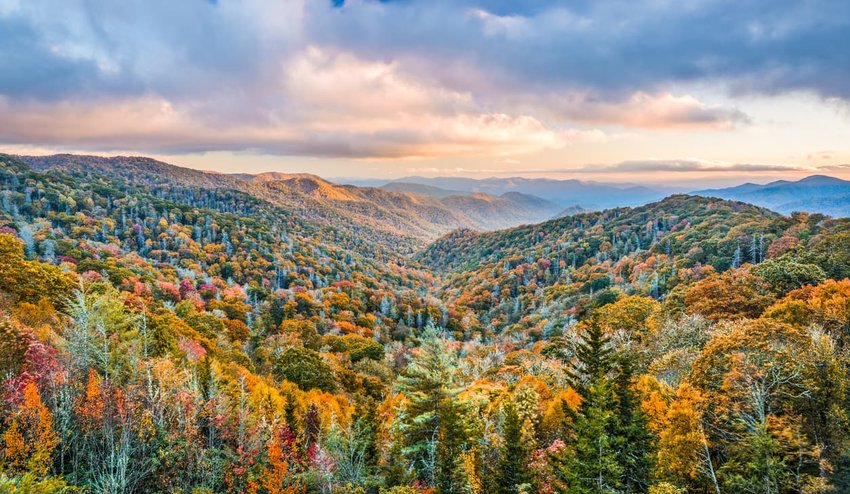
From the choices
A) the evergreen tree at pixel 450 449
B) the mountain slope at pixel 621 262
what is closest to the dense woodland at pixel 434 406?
the evergreen tree at pixel 450 449

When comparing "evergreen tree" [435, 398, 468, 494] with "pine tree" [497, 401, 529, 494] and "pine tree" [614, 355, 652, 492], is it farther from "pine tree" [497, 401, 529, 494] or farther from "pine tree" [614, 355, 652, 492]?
"pine tree" [614, 355, 652, 492]

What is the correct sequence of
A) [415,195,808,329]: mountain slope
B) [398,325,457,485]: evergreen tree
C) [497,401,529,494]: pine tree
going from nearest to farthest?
[497,401,529,494]: pine tree < [398,325,457,485]: evergreen tree < [415,195,808,329]: mountain slope

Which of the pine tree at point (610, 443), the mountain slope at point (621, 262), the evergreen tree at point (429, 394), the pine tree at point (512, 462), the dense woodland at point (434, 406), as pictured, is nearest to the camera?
the dense woodland at point (434, 406)

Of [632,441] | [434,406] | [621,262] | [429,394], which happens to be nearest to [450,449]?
[434,406]

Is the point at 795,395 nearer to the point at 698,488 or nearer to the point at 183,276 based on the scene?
the point at 698,488

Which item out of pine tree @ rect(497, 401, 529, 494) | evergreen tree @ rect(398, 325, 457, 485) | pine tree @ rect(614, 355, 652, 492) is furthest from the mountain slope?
evergreen tree @ rect(398, 325, 457, 485)

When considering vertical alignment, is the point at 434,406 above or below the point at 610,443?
above

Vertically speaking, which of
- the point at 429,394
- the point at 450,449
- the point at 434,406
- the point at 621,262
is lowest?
the point at 621,262

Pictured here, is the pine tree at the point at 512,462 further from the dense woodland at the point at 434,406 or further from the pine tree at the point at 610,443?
the pine tree at the point at 610,443

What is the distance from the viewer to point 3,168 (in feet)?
518

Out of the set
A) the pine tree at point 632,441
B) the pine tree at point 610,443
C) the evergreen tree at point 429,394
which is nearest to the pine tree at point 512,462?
the pine tree at point 610,443

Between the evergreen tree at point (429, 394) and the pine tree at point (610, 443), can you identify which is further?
the evergreen tree at point (429, 394)

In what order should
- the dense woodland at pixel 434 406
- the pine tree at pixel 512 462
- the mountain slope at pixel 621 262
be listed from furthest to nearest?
the mountain slope at pixel 621 262 → the pine tree at pixel 512 462 → the dense woodland at pixel 434 406

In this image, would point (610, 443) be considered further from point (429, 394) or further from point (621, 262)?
point (621, 262)
